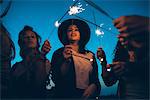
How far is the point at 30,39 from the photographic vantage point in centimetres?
199

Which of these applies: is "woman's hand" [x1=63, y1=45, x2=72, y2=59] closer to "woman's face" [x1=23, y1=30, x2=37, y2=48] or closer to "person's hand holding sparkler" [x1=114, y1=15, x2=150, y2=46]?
"woman's face" [x1=23, y1=30, x2=37, y2=48]

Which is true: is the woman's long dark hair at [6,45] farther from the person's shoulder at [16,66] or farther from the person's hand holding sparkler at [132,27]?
the person's hand holding sparkler at [132,27]

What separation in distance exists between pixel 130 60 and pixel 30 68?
0.65m

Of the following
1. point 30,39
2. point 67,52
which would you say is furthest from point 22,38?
point 67,52

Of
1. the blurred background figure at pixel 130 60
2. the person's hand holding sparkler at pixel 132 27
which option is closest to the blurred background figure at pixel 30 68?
the blurred background figure at pixel 130 60

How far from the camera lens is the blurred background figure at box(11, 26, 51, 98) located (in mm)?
1944

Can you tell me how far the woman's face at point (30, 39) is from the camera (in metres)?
1.99

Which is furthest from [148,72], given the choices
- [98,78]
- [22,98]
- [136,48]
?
[22,98]

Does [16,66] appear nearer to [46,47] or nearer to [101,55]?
[46,47]

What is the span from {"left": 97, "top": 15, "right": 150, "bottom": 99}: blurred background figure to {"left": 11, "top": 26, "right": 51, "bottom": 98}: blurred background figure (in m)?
0.38

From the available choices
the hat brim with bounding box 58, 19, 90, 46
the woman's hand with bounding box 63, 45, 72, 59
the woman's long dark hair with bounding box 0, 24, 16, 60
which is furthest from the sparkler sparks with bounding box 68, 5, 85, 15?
the woman's long dark hair with bounding box 0, 24, 16, 60

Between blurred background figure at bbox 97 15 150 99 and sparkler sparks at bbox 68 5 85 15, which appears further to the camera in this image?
sparkler sparks at bbox 68 5 85 15

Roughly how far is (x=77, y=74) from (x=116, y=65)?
26cm

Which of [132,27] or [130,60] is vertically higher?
[132,27]
